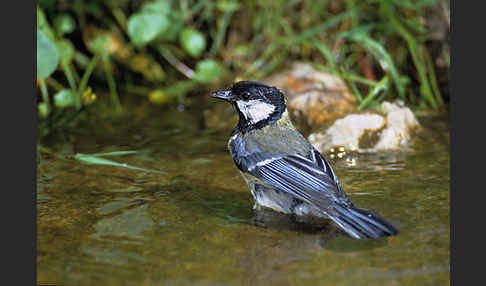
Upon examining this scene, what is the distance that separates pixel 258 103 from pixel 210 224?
0.97 metres

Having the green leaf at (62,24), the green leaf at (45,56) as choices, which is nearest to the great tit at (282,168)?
the green leaf at (45,56)

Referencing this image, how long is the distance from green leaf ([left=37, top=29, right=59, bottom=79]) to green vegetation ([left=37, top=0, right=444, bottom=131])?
57cm

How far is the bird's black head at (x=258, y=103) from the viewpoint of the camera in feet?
12.8

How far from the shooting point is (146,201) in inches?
146

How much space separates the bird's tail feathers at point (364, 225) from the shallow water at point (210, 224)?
48mm

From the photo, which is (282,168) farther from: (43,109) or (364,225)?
(43,109)

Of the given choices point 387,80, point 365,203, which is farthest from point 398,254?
point 387,80

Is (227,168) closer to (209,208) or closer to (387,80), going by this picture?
(209,208)

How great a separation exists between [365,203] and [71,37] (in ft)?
15.9

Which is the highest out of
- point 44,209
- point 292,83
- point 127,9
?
point 127,9

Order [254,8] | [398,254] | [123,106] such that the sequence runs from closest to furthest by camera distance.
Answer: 1. [398,254]
2. [123,106]
3. [254,8]

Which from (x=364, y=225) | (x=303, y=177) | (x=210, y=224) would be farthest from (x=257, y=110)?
(x=364, y=225)

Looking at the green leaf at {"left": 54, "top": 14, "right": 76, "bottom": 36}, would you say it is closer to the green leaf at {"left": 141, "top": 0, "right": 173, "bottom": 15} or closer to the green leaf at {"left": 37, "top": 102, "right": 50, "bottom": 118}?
the green leaf at {"left": 141, "top": 0, "right": 173, "bottom": 15}

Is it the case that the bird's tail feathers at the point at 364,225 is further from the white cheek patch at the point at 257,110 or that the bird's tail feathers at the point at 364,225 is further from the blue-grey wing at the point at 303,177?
the white cheek patch at the point at 257,110
